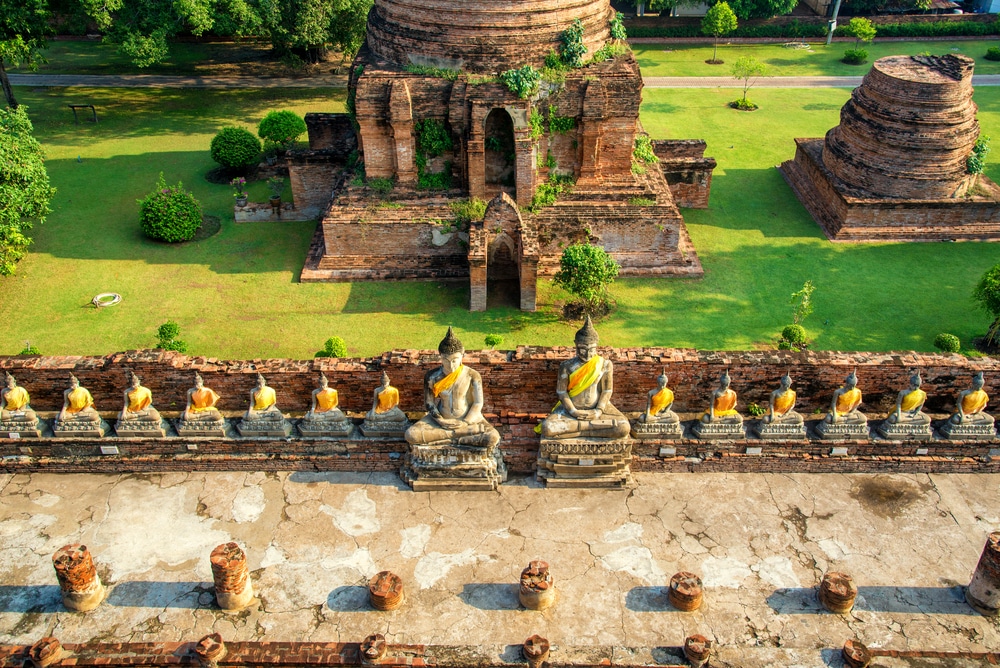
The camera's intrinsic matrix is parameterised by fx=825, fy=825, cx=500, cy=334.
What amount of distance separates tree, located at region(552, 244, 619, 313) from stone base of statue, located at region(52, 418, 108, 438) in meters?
10.9

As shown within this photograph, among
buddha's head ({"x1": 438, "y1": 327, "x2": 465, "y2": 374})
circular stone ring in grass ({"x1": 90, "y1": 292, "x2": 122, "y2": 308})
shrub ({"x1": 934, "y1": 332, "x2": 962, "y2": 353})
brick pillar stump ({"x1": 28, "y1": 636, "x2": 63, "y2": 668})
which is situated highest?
buddha's head ({"x1": 438, "y1": 327, "x2": 465, "y2": 374})

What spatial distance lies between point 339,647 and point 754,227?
1897cm

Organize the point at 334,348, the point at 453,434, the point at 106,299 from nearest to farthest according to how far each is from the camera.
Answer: the point at 453,434 < the point at 334,348 < the point at 106,299

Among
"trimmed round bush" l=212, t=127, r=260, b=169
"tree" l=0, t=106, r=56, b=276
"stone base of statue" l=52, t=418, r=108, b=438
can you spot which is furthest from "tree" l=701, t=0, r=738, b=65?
"stone base of statue" l=52, t=418, r=108, b=438

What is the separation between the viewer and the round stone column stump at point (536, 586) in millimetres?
10234

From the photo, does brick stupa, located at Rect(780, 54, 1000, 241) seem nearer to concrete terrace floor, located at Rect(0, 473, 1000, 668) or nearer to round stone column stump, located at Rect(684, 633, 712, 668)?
concrete terrace floor, located at Rect(0, 473, 1000, 668)

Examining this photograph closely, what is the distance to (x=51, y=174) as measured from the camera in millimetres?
27281

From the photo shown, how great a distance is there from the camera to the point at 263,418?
40.5ft

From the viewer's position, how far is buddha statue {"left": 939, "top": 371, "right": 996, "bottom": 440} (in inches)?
485

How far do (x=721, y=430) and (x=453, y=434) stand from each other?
400cm

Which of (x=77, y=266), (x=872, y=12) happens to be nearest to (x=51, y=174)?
(x=77, y=266)

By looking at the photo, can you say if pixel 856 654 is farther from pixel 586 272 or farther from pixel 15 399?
pixel 15 399

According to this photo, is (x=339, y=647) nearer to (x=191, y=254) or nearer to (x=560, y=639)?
(x=560, y=639)

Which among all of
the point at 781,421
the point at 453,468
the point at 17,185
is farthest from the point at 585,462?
the point at 17,185
